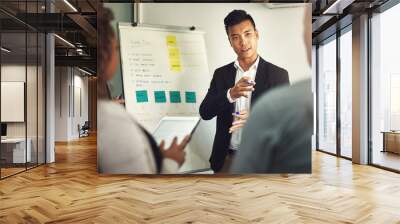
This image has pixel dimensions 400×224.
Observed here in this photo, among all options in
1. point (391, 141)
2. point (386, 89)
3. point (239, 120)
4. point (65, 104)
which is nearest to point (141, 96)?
point (239, 120)

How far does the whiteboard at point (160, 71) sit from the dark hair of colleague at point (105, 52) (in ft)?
0.61

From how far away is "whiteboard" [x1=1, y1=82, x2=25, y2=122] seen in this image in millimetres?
6319

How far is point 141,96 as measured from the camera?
6.24 meters

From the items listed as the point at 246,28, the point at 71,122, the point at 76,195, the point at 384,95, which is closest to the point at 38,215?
the point at 76,195

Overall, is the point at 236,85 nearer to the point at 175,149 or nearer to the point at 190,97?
the point at 190,97

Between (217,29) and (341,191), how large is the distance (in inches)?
125

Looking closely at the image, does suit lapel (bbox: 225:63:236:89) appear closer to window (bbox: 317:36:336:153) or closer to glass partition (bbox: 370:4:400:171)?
glass partition (bbox: 370:4:400:171)

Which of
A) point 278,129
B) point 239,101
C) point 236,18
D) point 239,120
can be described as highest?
point 236,18

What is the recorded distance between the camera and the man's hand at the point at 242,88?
6.26 m

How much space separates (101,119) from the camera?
6223 millimetres

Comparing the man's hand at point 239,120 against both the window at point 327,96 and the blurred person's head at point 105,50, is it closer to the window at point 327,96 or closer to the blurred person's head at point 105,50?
the blurred person's head at point 105,50

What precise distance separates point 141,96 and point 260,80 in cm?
200

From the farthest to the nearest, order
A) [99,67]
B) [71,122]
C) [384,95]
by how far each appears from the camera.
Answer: [71,122], [384,95], [99,67]

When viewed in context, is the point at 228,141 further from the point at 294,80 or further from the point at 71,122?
the point at 71,122
